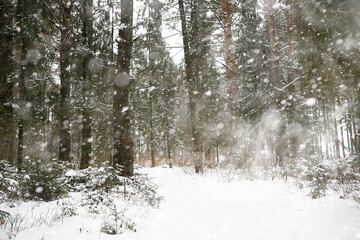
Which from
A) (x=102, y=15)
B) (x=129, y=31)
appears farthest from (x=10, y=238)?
(x=102, y=15)

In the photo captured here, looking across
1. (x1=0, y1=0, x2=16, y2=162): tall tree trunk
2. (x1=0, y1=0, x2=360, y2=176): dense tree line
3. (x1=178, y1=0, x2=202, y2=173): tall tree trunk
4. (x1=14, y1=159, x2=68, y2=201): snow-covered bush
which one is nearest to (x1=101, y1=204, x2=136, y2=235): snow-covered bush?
(x1=0, y1=0, x2=360, y2=176): dense tree line

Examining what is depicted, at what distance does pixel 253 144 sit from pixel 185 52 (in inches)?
345

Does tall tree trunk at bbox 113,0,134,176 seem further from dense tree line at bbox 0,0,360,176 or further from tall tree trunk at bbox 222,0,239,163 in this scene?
tall tree trunk at bbox 222,0,239,163

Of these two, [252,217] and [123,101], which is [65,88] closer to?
[123,101]

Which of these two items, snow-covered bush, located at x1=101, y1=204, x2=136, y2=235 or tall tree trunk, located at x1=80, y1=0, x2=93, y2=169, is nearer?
snow-covered bush, located at x1=101, y1=204, x2=136, y2=235

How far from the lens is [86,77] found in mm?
11852

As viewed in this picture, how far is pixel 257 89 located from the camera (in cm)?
1630

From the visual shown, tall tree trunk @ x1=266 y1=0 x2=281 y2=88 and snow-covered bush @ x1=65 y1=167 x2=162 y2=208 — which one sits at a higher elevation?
tall tree trunk @ x1=266 y1=0 x2=281 y2=88

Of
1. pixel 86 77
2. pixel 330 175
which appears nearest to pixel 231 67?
pixel 330 175

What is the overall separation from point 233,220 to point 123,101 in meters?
4.88

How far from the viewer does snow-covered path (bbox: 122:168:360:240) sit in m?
3.10

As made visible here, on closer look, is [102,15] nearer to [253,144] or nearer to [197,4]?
[197,4]

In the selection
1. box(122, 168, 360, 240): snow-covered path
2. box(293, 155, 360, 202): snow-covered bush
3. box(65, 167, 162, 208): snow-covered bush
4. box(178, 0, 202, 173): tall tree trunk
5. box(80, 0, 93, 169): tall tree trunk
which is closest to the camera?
box(122, 168, 360, 240): snow-covered path

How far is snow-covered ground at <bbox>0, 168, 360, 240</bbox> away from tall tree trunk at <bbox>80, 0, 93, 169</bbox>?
7.52m
